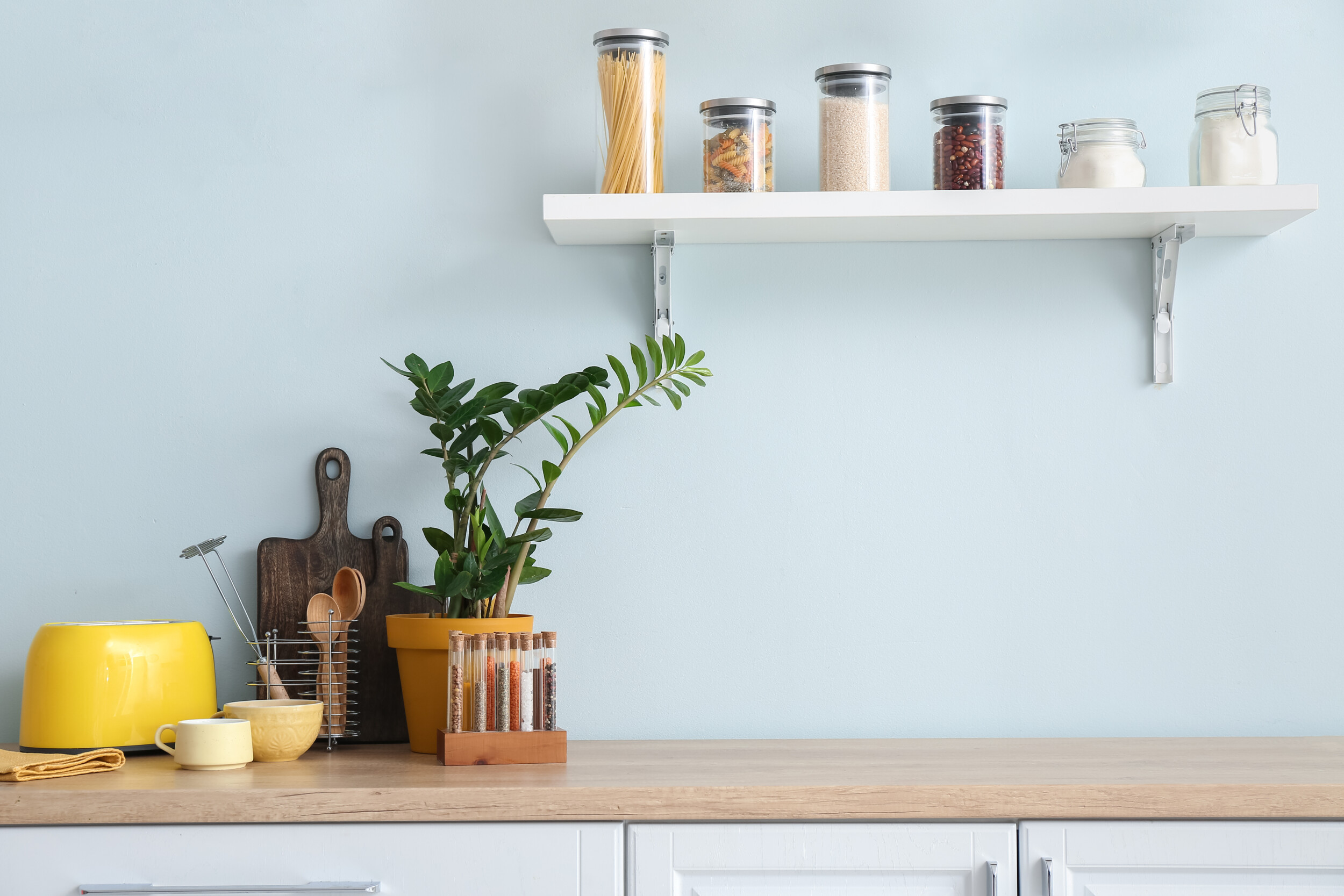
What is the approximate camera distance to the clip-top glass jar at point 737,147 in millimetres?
1572

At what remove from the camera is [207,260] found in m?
1.75

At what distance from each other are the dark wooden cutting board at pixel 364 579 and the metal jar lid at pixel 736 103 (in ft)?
2.58

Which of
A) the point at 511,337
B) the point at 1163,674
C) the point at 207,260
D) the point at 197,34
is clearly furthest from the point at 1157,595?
the point at 197,34

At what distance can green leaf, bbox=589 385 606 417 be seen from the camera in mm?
1585

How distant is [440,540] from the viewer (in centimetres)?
157

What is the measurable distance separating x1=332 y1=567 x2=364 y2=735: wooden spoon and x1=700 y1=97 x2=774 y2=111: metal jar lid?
88cm

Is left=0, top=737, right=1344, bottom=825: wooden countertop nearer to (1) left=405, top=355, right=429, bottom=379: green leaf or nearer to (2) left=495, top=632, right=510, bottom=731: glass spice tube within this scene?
(2) left=495, top=632, right=510, bottom=731: glass spice tube

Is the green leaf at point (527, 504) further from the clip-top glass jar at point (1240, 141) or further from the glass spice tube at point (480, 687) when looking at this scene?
the clip-top glass jar at point (1240, 141)

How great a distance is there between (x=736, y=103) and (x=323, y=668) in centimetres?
105

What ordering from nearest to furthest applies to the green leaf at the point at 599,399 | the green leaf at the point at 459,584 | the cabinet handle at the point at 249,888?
the cabinet handle at the point at 249,888 < the green leaf at the point at 459,584 < the green leaf at the point at 599,399

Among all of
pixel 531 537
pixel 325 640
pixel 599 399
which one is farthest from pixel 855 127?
pixel 325 640

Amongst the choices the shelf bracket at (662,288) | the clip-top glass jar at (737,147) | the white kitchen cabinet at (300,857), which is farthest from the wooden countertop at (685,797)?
the clip-top glass jar at (737,147)

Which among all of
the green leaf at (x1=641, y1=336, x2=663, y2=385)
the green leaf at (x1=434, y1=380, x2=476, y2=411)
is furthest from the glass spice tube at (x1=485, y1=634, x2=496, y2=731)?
the green leaf at (x1=641, y1=336, x2=663, y2=385)

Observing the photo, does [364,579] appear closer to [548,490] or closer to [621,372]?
[548,490]
